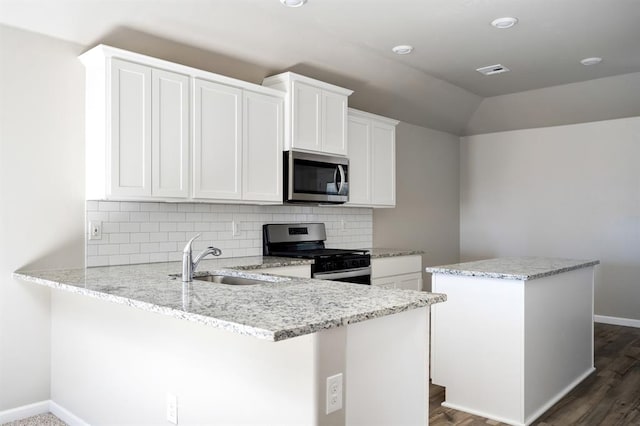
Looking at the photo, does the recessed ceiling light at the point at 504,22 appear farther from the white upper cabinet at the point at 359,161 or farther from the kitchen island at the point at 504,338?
the kitchen island at the point at 504,338

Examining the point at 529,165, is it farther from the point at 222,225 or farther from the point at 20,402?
the point at 20,402

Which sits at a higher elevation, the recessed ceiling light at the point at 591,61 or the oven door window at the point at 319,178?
the recessed ceiling light at the point at 591,61

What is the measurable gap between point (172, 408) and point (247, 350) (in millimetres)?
602

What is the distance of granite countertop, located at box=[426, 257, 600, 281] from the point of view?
2.98 m

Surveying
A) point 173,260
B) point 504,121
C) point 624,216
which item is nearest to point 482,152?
point 504,121

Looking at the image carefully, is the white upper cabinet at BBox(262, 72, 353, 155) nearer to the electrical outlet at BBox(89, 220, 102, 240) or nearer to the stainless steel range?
the stainless steel range

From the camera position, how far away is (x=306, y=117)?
4.14 metres

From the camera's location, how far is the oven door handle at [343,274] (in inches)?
156

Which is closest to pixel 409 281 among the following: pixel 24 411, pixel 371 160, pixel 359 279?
pixel 359 279

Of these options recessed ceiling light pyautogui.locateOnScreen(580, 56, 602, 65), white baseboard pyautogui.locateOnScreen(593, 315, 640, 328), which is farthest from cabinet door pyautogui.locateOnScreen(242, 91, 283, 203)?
white baseboard pyautogui.locateOnScreen(593, 315, 640, 328)

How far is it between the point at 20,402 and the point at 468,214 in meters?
5.72

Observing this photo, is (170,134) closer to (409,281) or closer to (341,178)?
(341,178)

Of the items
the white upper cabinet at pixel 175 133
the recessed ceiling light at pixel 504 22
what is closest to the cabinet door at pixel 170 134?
the white upper cabinet at pixel 175 133

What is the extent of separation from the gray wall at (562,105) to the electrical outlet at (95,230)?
4.81 metres
